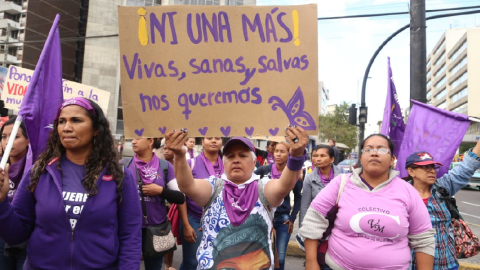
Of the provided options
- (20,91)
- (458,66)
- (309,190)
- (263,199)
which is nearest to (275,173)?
(309,190)

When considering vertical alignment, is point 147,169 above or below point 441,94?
below

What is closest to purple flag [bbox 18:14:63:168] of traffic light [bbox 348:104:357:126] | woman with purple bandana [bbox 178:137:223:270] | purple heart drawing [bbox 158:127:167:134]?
purple heart drawing [bbox 158:127:167:134]

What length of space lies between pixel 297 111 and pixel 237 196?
69 cm

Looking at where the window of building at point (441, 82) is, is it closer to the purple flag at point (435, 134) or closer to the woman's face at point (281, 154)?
the purple flag at point (435, 134)

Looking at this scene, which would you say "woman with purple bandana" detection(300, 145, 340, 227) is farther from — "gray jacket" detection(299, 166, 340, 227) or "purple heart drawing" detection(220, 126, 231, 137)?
"purple heart drawing" detection(220, 126, 231, 137)

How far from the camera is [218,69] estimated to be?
2.50m

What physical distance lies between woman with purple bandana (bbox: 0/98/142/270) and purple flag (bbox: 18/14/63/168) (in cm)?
50

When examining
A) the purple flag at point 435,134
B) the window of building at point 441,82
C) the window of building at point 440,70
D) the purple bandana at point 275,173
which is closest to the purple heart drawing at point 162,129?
the purple bandana at point 275,173

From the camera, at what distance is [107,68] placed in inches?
1458

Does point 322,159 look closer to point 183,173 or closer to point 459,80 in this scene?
point 183,173

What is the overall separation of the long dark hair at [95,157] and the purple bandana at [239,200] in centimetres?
69

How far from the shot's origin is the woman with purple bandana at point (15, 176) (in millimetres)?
2479

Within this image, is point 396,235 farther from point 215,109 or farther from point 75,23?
point 75,23

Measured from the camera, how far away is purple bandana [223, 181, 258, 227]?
2.31m
